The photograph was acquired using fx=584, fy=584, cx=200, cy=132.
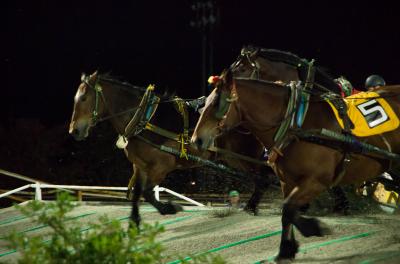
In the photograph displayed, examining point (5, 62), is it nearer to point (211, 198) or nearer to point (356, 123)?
point (211, 198)

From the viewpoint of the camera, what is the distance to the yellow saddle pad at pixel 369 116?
583cm

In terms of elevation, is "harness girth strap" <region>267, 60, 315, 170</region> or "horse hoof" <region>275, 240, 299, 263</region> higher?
"harness girth strap" <region>267, 60, 315, 170</region>

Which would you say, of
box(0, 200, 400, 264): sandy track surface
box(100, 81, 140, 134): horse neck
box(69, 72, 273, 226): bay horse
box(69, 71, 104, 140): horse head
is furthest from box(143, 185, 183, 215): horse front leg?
box(69, 71, 104, 140): horse head

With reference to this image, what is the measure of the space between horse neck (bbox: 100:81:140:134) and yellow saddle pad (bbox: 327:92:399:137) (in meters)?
3.53

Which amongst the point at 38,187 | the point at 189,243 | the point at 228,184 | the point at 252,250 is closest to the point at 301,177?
the point at 252,250

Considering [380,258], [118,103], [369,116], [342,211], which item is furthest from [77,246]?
[342,211]

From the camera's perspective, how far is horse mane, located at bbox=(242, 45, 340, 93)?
764cm

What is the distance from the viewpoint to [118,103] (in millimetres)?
8516

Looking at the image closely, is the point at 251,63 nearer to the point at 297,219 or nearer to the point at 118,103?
the point at 118,103

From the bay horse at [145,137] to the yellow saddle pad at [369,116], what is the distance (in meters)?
2.44

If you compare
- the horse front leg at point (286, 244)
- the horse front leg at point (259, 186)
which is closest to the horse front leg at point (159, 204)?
the horse front leg at point (259, 186)

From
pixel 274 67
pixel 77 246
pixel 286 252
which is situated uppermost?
pixel 274 67

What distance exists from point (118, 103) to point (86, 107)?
1.53ft

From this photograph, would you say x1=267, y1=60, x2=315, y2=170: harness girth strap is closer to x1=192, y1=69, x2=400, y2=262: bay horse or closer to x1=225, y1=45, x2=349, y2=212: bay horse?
x1=192, y1=69, x2=400, y2=262: bay horse
